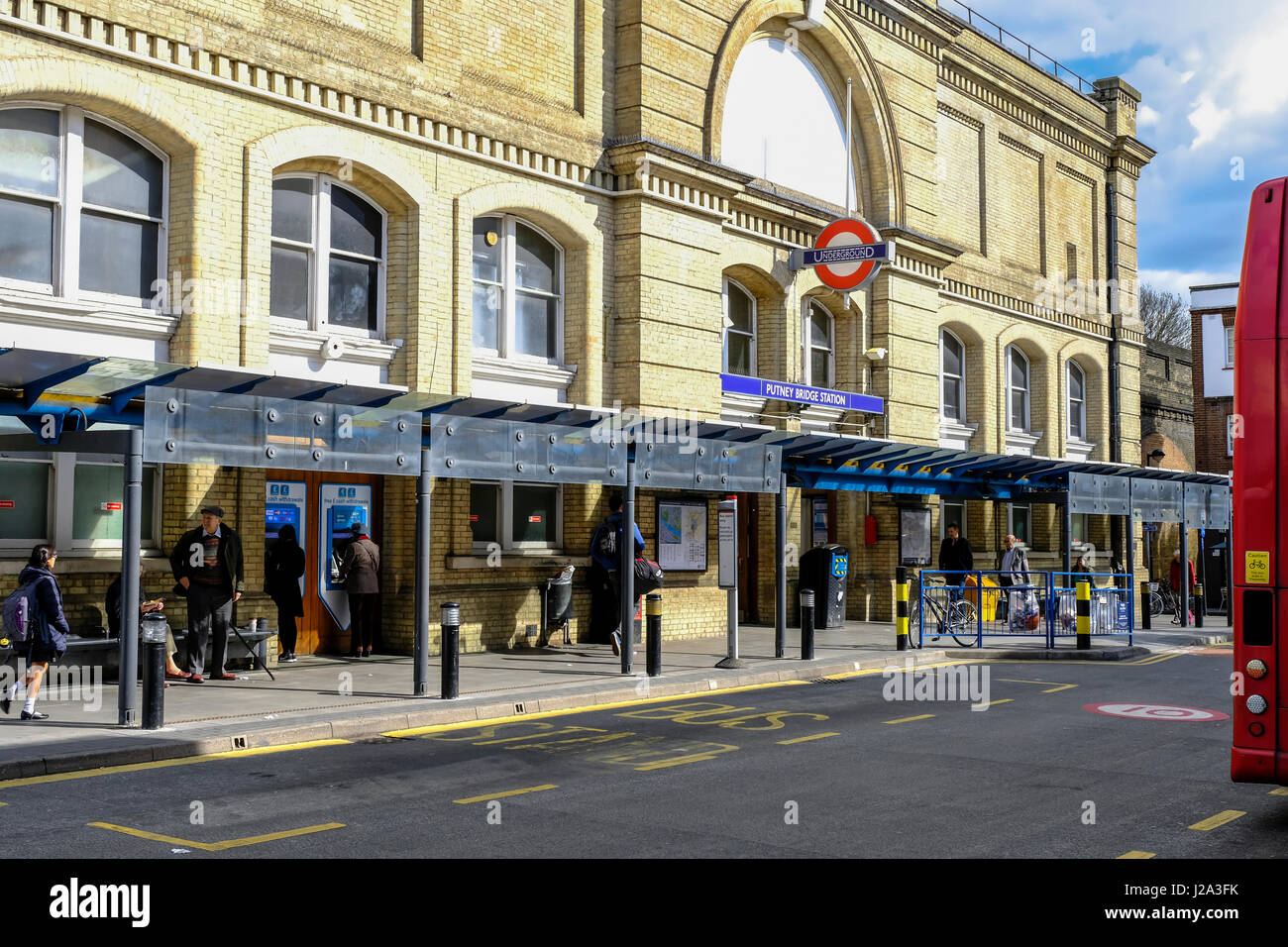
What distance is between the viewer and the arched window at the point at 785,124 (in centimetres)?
2255

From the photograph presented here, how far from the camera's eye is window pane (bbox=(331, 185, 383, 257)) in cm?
1664

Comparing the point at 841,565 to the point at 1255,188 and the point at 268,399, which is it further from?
the point at 1255,188

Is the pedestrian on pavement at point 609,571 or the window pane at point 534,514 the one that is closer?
the pedestrian on pavement at point 609,571

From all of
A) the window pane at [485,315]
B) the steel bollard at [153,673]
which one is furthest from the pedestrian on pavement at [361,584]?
the steel bollard at [153,673]

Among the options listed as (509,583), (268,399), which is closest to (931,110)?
(509,583)

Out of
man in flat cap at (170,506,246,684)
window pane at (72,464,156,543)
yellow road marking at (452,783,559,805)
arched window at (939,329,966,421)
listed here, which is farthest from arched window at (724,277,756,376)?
yellow road marking at (452,783,559,805)

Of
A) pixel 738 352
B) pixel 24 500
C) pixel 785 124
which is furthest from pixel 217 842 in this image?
pixel 785 124

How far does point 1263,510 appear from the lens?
7016 mm

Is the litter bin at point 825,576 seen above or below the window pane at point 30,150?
below

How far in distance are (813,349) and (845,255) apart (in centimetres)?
289

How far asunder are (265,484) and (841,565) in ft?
35.6

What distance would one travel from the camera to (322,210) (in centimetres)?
1639

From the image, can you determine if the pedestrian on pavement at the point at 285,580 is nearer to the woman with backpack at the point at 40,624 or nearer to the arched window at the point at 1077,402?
the woman with backpack at the point at 40,624

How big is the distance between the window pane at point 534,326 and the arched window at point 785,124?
482cm
